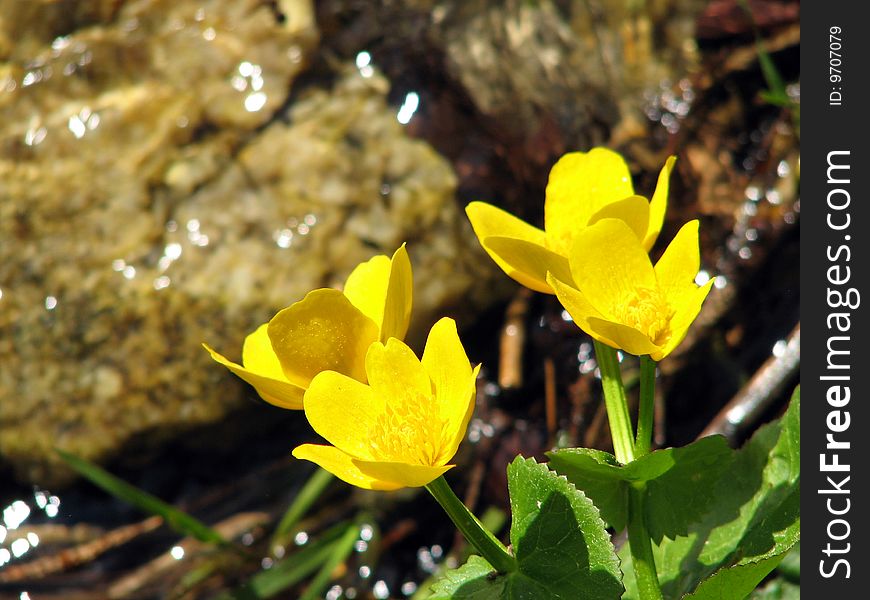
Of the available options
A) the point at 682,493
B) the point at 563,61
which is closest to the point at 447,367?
the point at 682,493

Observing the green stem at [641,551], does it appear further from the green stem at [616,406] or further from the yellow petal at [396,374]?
the yellow petal at [396,374]

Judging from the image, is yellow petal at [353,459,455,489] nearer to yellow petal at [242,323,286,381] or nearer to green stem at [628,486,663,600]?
yellow petal at [242,323,286,381]

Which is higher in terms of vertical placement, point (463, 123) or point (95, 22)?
point (95, 22)

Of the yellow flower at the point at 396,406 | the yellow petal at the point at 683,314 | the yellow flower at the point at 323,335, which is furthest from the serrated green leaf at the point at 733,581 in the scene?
the yellow flower at the point at 323,335

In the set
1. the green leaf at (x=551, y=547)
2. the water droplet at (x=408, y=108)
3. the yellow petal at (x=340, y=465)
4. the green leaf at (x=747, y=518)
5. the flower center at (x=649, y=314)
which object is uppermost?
the yellow petal at (x=340, y=465)

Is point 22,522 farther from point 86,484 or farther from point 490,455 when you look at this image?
point 490,455

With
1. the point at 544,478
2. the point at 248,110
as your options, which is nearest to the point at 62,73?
the point at 248,110
